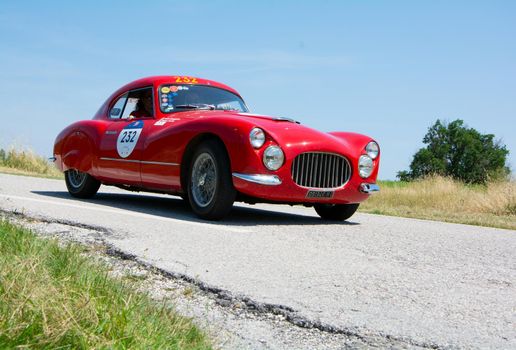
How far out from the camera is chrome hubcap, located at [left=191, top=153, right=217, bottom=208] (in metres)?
5.87

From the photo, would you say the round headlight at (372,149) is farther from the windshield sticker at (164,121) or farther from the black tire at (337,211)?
the windshield sticker at (164,121)

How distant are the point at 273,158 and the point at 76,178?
3408 mm

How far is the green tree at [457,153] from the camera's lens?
65.6m

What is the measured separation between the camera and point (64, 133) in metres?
8.30

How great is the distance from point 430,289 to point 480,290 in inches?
11.1

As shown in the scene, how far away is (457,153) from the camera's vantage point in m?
67.9

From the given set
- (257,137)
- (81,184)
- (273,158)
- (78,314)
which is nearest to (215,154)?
(257,137)

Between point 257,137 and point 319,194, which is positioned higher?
point 257,137

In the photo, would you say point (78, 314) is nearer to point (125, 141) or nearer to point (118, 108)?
point (125, 141)

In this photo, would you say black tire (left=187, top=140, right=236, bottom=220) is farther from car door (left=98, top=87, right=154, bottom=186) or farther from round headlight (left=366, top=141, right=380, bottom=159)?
round headlight (left=366, top=141, right=380, bottom=159)

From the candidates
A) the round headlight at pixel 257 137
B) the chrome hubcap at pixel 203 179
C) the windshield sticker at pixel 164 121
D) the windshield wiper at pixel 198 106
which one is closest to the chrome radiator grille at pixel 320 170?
the round headlight at pixel 257 137

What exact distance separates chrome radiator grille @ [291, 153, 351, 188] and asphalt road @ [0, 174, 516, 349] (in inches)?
16.2

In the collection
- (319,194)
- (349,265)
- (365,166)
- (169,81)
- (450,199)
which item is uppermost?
(169,81)

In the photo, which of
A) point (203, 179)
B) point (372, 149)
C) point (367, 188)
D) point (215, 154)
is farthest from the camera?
point (372, 149)
